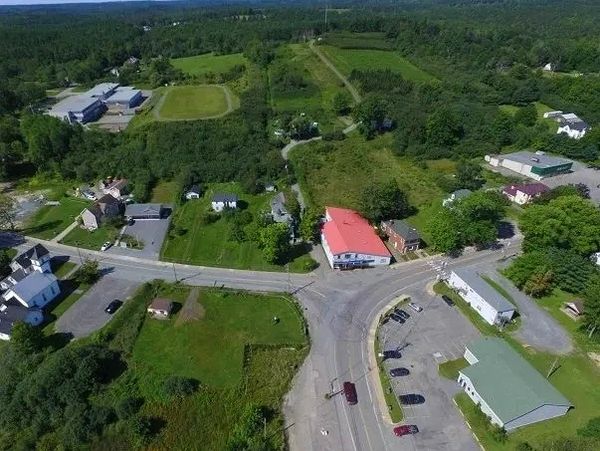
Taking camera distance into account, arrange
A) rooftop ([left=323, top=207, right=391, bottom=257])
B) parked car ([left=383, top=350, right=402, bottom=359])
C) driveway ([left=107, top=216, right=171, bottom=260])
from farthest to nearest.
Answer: driveway ([left=107, top=216, right=171, bottom=260]) < rooftop ([left=323, top=207, right=391, bottom=257]) < parked car ([left=383, top=350, right=402, bottom=359])

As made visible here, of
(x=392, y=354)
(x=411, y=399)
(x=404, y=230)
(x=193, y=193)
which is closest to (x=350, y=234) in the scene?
(x=404, y=230)

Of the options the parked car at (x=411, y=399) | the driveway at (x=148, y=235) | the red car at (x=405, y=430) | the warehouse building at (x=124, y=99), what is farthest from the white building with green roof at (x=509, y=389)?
the warehouse building at (x=124, y=99)

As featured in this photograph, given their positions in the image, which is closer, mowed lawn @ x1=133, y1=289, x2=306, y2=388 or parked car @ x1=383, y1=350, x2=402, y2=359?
mowed lawn @ x1=133, y1=289, x2=306, y2=388

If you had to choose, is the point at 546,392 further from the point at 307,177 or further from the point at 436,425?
the point at 307,177

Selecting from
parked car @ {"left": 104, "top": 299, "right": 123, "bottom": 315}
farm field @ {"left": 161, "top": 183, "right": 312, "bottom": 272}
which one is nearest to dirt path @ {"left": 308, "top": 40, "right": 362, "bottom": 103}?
farm field @ {"left": 161, "top": 183, "right": 312, "bottom": 272}

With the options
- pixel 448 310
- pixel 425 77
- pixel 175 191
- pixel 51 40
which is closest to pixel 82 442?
pixel 448 310

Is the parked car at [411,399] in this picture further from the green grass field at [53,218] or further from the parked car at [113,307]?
the green grass field at [53,218]

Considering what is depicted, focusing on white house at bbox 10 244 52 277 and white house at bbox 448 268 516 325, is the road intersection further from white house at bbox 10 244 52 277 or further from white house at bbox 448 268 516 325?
white house at bbox 10 244 52 277
